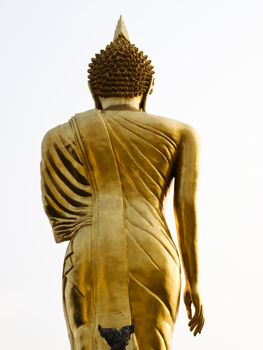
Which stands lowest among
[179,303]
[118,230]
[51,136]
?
[179,303]

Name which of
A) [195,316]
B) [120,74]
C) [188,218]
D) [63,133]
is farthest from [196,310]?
[120,74]

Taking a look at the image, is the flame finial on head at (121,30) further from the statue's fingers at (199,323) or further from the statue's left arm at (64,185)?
the statue's fingers at (199,323)

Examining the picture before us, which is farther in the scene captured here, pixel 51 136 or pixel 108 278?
pixel 51 136

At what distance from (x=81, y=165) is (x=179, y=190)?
0.84 metres

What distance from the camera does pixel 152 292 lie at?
1007cm

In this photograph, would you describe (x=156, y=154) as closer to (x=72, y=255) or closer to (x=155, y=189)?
(x=155, y=189)

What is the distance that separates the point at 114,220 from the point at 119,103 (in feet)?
3.94

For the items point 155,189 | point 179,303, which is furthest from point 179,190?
point 179,303

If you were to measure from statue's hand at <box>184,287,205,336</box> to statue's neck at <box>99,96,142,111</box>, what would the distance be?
1636 millimetres

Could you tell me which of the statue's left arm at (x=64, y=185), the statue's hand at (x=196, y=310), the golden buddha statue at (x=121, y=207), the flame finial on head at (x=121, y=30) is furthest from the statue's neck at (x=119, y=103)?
the statue's hand at (x=196, y=310)

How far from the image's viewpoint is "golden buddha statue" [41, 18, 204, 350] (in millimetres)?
10023

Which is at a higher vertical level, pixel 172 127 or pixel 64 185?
pixel 172 127

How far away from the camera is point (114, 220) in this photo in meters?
10.2

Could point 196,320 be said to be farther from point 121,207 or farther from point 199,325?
point 121,207
